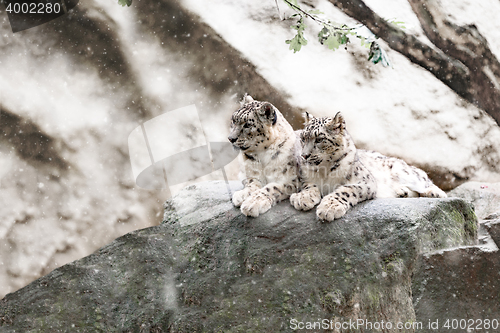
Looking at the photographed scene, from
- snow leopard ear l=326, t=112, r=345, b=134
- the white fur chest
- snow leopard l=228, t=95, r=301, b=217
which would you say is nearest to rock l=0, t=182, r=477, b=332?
snow leopard l=228, t=95, r=301, b=217

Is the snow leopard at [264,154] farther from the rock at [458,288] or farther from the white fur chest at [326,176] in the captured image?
the rock at [458,288]

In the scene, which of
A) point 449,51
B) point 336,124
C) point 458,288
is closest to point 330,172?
point 336,124

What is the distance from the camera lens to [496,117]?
22.9 feet

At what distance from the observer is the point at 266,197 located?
4176mm

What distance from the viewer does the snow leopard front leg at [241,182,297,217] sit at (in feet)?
13.4

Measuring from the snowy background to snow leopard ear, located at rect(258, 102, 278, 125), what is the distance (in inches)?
83.8

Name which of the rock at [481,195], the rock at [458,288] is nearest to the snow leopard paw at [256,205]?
the rock at [458,288]

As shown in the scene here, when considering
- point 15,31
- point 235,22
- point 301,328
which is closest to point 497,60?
point 235,22

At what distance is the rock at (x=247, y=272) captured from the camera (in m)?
3.81

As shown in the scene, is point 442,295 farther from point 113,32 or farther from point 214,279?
point 113,32

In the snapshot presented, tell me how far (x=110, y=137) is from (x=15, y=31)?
1875 millimetres

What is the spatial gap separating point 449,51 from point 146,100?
4.53m

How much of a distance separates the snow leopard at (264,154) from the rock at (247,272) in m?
0.18

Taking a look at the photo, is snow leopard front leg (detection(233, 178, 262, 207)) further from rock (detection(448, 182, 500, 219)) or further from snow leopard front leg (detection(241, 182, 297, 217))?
rock (detection(448, 182, 500, 219))
